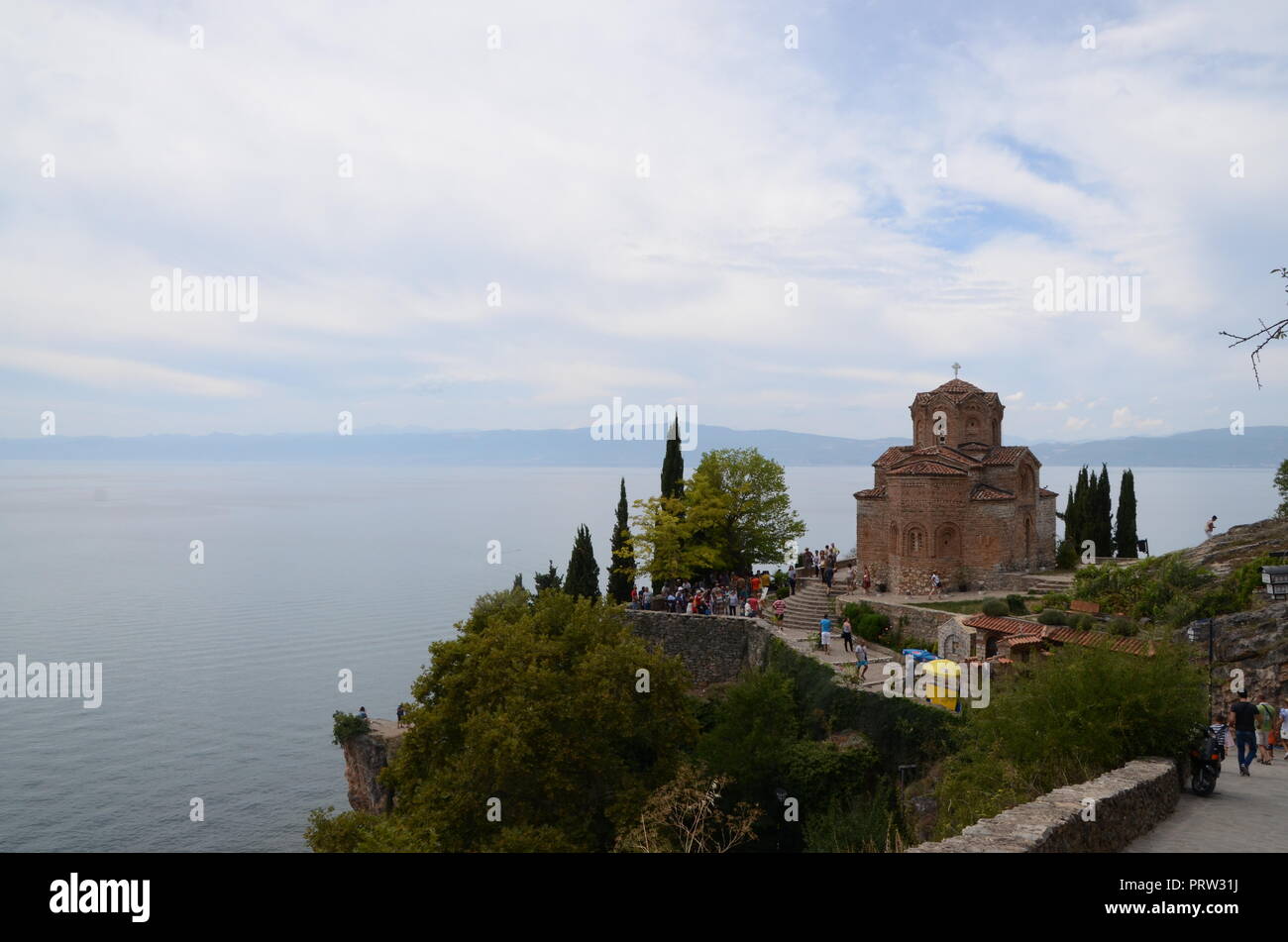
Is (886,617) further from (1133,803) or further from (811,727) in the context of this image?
(1133,803)

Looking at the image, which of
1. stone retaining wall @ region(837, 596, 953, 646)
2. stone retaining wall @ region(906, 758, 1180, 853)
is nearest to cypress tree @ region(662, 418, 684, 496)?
stone retaining wall @ region(837, 596, 953, 646)

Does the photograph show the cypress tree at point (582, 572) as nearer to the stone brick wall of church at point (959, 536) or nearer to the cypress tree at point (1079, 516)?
the stone brick wall of church at point (959, 536)

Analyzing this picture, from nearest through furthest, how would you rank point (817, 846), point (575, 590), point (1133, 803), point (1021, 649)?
point (1133, 803)
point (817, 846)
point (1021, 649)
point (575, 590)

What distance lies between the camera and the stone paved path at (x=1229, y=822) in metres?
9.98

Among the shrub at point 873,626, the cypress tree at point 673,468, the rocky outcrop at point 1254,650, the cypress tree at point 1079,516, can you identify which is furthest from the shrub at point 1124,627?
the cypress tree at point 1079,516

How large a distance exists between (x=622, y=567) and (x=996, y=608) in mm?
19183

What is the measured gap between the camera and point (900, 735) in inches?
925

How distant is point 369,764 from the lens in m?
35.5

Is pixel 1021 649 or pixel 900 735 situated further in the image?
pixel 1021 649

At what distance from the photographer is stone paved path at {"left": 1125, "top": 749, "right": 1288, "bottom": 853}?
998 cm

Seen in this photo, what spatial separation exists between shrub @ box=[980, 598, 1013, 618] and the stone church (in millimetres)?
4720

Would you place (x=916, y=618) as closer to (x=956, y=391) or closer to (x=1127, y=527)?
(x=956, y=391)
